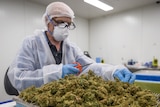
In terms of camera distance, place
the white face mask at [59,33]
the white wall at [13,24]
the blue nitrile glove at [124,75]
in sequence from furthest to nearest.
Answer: the white wall at [13,24] → the white face mask at [59,33] → the blue nitrile glove at [124,75]

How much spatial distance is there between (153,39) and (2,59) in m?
3.21

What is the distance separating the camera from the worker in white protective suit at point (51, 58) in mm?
1032

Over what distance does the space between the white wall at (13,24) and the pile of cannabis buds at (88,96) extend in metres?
2.40

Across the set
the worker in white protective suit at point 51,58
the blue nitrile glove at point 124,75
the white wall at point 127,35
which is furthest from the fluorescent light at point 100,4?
the blue nitrile glove at point 124,75

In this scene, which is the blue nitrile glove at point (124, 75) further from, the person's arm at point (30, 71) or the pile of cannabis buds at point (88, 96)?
the person's arm at point (30, 71)

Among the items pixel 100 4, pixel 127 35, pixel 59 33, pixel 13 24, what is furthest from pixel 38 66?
pixel 127 35

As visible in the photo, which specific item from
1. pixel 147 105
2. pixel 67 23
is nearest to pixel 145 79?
pixel 147 105

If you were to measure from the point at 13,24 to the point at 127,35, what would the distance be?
269 cm

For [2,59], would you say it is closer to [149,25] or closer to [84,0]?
[84,0]

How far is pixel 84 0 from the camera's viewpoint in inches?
125

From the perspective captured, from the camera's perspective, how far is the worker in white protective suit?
1.03m

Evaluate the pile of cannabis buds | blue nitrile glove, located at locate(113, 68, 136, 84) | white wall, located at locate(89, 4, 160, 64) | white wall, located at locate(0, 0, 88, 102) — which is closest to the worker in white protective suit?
blue nitrile glove, located at locate(113, 68, 136, 84)

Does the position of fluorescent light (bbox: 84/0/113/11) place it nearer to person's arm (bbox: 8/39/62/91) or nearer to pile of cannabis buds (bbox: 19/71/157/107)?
person's arm (bbox: 8/39/62/91)

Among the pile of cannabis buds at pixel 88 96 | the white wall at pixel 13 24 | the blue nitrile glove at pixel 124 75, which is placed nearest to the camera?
the pile of cannabis buds at pixel 88 96
